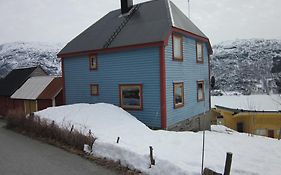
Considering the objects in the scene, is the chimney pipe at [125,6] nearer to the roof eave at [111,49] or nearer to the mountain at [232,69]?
the roof eave at [111,49]

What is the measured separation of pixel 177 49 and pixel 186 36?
5.42 ft

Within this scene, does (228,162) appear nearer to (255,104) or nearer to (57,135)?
(57,135)

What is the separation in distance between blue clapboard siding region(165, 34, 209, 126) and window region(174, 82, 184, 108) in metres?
0.26

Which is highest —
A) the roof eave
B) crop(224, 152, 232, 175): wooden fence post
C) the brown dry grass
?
the roof eave

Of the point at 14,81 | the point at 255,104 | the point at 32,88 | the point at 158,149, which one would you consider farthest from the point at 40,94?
the point at 255,104

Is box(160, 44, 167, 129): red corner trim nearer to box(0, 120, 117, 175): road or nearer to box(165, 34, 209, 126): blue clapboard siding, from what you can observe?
box(165, 34, 209, 126): blue clapboard siding

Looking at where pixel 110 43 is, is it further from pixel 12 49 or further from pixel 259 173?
pixel 12 49

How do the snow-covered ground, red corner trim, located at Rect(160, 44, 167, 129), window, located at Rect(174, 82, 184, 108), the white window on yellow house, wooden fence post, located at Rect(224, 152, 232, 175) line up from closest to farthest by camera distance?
wooden fence post, located at Rect(224, 152, 232, 175) → the snow-covered ground → red corner trim, located at Rect(160, 44, 167, 129) → window, located at Rect(174, 82, 184, 108) → the white window on yellow house

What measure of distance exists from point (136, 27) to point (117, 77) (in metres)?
3.48

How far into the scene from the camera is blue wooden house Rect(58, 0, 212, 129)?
13.7m

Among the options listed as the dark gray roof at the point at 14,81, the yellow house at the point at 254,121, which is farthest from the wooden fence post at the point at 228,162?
the dark gray roof at the point at 14,81

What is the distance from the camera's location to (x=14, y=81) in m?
27.3

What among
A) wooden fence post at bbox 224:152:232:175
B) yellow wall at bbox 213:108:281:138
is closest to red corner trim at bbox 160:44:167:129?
wooden fence post at bbox 224:152:232:175

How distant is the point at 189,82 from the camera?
16391 mm
